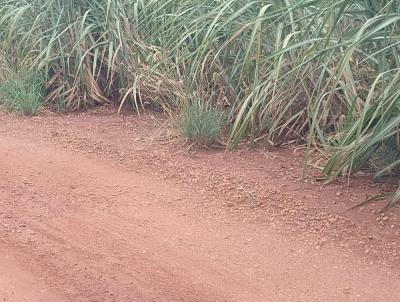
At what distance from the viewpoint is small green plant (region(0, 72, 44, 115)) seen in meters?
7.72

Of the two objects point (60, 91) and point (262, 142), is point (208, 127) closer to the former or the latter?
point (262, 142)

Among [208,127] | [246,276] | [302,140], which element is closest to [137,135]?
[208,127]

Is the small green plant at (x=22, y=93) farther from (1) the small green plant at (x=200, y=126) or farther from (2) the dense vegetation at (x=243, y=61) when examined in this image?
(1) the small green plant at (x=200, y=126)

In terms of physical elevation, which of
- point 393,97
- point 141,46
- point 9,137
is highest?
point 393,97

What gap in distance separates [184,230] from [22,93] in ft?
12.8

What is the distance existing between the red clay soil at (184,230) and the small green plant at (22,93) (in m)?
1.58

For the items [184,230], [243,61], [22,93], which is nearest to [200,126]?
[243,61]

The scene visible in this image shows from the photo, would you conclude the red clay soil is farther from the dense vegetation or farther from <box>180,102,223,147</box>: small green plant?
the dense vegetation

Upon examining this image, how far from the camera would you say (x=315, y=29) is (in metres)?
5.34

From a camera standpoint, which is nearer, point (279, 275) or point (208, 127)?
point (279, 275)

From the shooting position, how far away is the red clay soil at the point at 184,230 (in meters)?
3.71

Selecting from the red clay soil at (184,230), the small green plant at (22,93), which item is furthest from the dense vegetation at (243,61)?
the red clay soil at (184,230)

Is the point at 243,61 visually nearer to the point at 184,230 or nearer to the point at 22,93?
the point at 184,230

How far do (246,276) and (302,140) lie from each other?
2304 millimetres
